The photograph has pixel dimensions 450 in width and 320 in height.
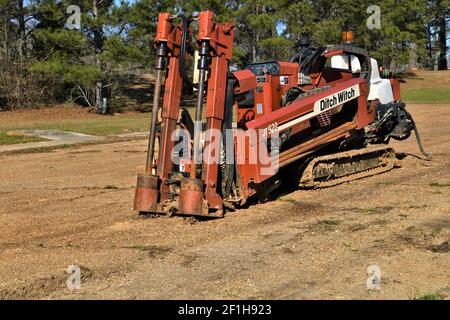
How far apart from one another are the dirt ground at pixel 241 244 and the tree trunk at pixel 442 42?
50.4m

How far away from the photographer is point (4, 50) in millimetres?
32375

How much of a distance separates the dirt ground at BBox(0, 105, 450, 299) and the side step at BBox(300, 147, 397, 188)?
18 cm

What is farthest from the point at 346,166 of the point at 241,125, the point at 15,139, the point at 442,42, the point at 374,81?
the point at 442,42

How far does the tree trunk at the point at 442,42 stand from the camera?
55.4m

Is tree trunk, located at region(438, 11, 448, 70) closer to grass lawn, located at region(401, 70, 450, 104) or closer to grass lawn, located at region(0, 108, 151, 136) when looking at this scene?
grass lawn, located at region(401, 70, 450, 104)

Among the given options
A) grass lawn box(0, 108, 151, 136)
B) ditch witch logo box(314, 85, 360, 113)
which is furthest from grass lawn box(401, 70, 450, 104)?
ditch witch logo box(314, 85, 360, 113)

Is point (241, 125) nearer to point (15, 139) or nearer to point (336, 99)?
Answer: point (336, 99)

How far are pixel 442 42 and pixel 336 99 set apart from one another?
177 ft

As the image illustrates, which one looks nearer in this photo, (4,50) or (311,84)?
(311,84)

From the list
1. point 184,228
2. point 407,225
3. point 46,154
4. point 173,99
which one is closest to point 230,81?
point 173,99

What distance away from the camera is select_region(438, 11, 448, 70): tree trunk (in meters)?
55.4

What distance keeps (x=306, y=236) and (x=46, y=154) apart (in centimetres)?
1096
